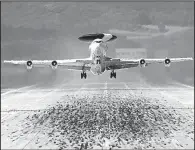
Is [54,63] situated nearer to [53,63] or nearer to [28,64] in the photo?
[53,63]

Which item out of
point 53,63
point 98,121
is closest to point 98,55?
point 53,63

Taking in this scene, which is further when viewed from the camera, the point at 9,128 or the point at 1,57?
the point at 1,57

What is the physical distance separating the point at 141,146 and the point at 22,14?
45618 millimetres

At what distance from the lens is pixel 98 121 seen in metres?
67.1

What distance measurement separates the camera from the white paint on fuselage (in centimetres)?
3525

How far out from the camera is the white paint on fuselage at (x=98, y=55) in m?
35.2

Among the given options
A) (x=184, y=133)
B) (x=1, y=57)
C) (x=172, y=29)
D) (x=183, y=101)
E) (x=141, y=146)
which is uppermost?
(x=172, y=29)

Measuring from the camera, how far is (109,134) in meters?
62.5

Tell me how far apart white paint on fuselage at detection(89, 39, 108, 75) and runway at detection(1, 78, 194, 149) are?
821 inches

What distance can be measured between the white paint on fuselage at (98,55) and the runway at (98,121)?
20.9m

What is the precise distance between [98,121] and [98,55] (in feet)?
116

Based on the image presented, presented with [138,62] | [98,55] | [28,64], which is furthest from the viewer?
[138,62]

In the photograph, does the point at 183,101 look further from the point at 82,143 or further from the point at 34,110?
the point at 34,110

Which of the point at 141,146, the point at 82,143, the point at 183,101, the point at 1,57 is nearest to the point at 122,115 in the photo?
the point at 141,146
